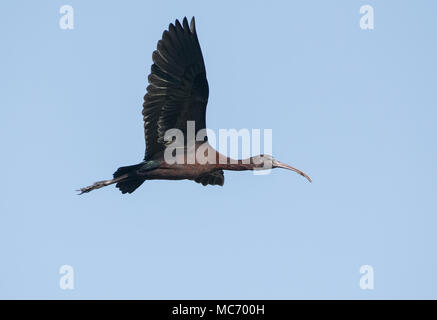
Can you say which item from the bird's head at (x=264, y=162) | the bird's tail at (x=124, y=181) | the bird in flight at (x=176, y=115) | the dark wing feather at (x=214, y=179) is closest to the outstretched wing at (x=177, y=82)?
the bird in flight at (x=176, y=115)

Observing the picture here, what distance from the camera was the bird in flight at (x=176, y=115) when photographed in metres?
20.2

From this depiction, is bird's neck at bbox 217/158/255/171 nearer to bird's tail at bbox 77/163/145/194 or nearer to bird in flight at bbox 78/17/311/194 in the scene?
bird in flight at bbox 78/17/311/194

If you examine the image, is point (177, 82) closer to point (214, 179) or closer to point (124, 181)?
point (124, 181)

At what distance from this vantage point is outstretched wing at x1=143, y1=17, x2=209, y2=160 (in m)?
20.2

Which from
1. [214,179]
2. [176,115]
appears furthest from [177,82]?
[214,179]

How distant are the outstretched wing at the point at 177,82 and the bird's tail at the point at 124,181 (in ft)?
2.91

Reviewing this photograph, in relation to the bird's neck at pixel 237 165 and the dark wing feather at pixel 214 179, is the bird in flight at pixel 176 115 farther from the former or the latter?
the dark wing feather at pixel 214 179

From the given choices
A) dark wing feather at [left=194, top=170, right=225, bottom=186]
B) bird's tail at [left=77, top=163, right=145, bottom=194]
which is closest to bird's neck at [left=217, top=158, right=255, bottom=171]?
dark wing feather at [left=194, top=170, right=225, bottom=186]

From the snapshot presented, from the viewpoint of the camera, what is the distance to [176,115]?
20516mm

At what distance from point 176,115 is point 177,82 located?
2.04 ft
